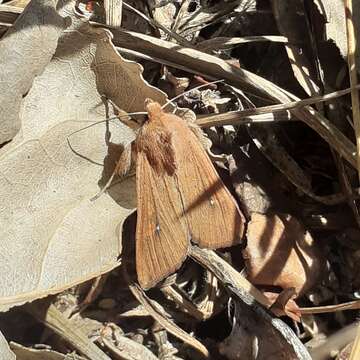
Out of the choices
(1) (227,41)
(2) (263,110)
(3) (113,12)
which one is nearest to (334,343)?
(2) (263,110)

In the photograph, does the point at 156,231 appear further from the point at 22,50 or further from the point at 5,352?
the point at 22,50

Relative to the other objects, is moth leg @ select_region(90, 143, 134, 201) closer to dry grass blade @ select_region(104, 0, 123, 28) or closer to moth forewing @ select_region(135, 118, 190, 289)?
moth forewing @ select_region(135, 118, 190, 289)

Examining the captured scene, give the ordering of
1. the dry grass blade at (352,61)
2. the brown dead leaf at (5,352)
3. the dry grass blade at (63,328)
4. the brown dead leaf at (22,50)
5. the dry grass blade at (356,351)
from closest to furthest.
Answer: the dry grass blade at (356,351)
the brown dead leaf at (5,352)
the brown dead leaf at (22,50)
the dry grass blade at (63,328)
the dry grass blade at (352,61)

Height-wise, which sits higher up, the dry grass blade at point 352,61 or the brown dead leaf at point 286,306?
the dry grass blade at point 352,61

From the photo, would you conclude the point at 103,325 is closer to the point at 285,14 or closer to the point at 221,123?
the point at 221,123

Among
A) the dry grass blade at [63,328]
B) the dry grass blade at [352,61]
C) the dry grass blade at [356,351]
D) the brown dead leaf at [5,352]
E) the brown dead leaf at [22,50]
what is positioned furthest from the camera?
the dry grass blade at [352,61]

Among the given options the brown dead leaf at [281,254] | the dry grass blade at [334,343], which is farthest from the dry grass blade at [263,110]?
the dry grass blade at [334,343]

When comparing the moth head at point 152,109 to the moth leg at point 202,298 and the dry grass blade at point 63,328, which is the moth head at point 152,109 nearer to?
the moth leg at point 202,298
